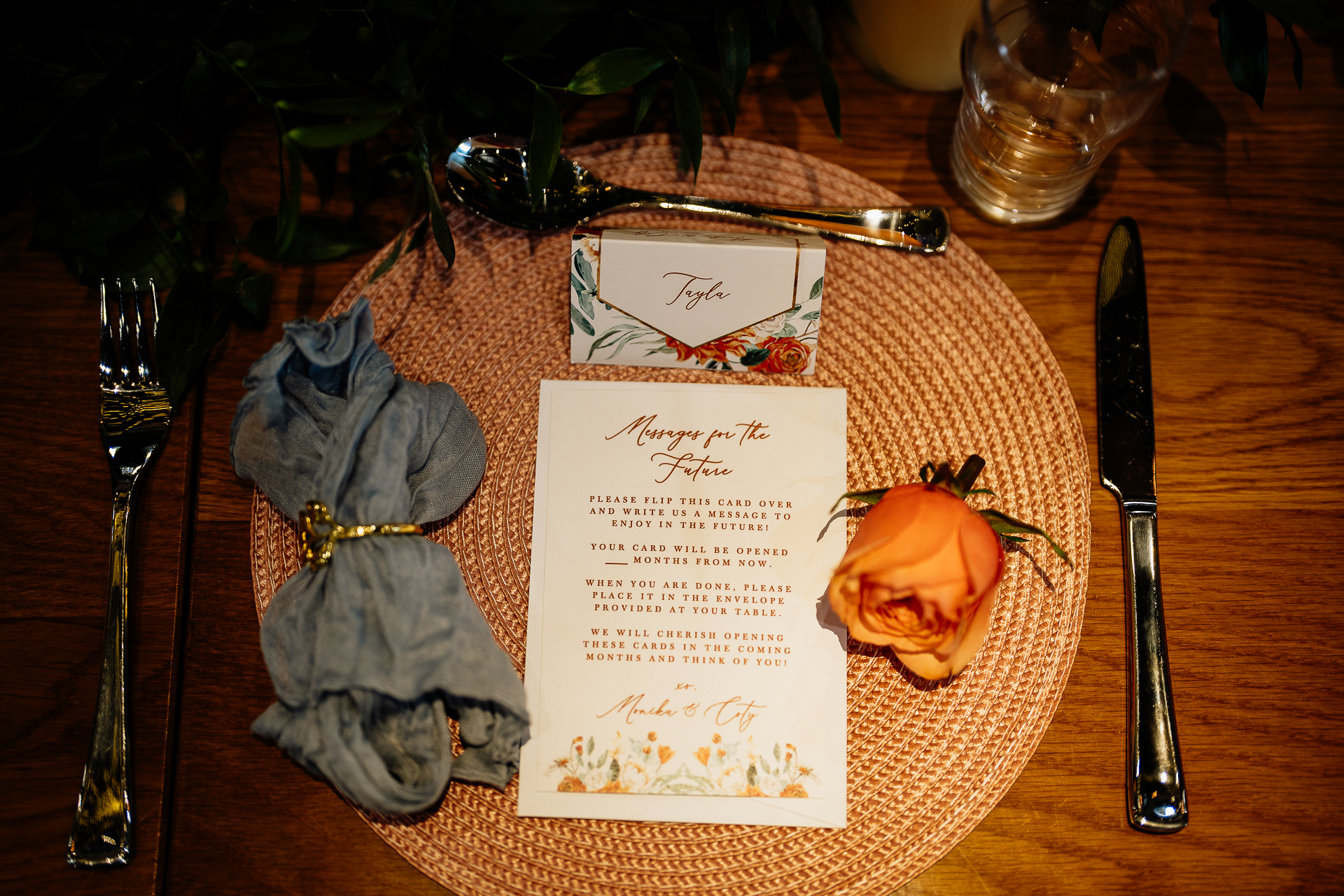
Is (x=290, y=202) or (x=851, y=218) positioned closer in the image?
(x=290, y=202)

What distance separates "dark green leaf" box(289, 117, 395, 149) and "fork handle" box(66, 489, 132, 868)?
323mm

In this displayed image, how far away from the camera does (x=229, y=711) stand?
515 millimetres

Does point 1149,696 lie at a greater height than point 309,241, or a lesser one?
lesser

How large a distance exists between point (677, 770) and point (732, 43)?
1.55ft

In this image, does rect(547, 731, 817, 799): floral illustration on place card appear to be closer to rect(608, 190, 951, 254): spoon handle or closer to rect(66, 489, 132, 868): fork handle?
rect(66, 489, 132, 868): fork handle

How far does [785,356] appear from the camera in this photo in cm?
56

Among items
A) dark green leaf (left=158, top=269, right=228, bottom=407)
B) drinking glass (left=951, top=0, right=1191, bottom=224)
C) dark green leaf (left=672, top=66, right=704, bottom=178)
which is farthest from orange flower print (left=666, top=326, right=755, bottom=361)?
dark green leaf (left=158, top=269, right=228, bottom=407)

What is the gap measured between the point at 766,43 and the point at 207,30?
15.4 inches

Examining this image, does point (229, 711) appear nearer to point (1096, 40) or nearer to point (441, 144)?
point (441, 144)

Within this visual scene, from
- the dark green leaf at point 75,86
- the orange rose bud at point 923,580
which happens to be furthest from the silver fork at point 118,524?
the orange rose bud at point 923,580

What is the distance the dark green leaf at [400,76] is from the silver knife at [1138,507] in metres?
0.50

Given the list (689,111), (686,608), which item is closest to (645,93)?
(689,111)

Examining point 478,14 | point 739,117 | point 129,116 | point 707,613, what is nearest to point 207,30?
point 129,116

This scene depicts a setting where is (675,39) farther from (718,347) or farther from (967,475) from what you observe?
(967,475)
